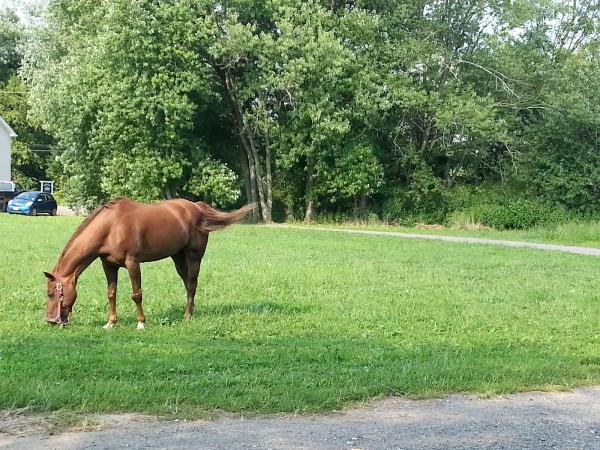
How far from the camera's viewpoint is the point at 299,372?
7043 millimetres

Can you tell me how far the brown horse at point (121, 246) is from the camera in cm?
926

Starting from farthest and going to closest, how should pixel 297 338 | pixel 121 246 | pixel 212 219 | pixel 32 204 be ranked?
pixel 32 204 < pixel 212 219 < pixel 121 246 < pixel 297 338

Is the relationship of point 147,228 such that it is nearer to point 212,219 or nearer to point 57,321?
point 212,219

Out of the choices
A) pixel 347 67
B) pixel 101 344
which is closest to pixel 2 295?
pixel 101 344

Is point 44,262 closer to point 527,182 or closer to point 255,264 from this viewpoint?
point 255,264

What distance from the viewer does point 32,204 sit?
45781 millimetres

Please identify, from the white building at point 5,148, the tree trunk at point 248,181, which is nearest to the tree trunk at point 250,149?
the tree trunk at point 248,181

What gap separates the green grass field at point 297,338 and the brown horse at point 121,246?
394 millimetres

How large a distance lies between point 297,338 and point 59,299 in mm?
3041

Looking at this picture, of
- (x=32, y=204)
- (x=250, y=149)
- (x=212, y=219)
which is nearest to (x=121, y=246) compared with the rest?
(x=212, y=219)

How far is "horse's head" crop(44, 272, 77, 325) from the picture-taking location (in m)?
9.19

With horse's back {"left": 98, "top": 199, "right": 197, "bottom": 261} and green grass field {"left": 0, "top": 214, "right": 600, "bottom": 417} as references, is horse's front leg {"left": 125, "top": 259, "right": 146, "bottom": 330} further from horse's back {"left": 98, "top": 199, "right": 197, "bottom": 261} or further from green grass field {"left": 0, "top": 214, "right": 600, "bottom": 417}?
green grass field {"left": 0, "top": 214, "right": 600, "bottom": 417}

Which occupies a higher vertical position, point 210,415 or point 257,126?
point 257,126

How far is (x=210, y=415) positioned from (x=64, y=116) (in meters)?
33.8
